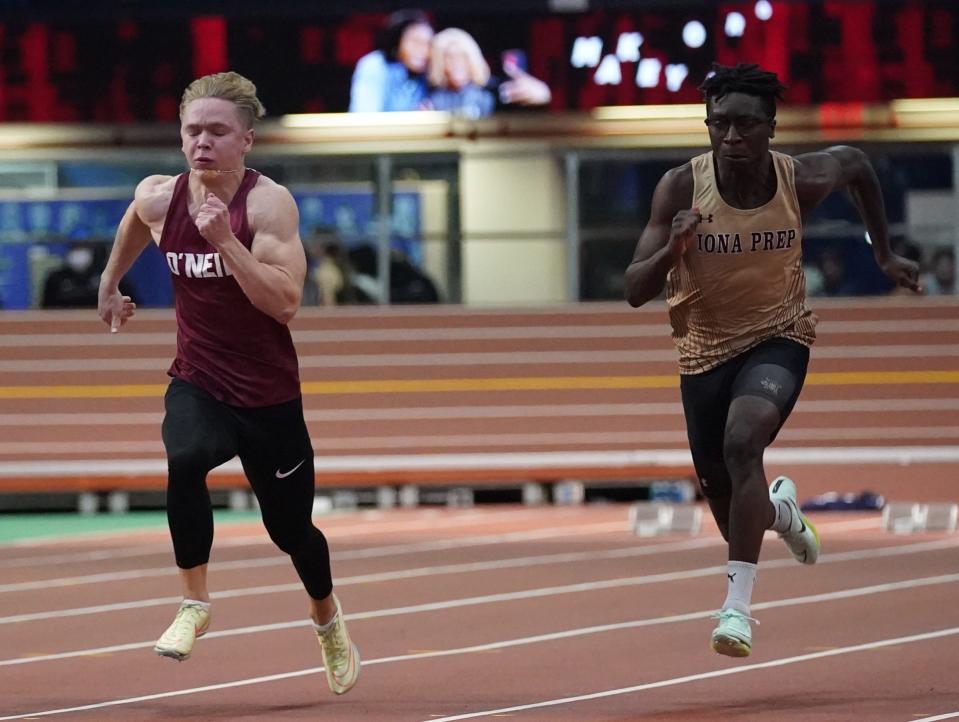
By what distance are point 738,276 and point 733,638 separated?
50.5 inches

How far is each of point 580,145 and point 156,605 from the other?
1025 cm

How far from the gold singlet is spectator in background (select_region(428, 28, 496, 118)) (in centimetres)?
1211

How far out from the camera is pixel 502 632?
859 centimetres

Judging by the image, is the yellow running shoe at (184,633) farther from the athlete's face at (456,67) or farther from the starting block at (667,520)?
the athlete's face at (456,67)

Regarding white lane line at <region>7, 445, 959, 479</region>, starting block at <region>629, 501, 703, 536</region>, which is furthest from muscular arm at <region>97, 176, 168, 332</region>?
white lane line at <region>7, 445, 959, 479</region>

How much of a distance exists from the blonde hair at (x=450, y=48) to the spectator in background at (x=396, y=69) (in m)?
0.07

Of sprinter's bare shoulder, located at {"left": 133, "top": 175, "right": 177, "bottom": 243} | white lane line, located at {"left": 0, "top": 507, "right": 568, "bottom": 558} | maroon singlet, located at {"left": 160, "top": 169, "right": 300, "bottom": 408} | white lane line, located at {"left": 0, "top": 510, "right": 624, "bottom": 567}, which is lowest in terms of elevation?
white lane line, located at {"left": 0, "top": 507, "right": 568, "bottom": 558}

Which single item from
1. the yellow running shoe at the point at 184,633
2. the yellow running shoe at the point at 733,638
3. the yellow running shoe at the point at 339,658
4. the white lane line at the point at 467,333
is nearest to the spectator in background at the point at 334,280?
the white lane line at the point at 467,333

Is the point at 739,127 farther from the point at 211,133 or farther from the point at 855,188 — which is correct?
the point at 211,133

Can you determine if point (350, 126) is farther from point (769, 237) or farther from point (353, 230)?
point (769, 237)

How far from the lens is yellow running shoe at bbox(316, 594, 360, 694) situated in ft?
20.9

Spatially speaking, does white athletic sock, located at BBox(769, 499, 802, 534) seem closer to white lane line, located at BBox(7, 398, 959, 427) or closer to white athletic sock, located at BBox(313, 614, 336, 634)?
white athletic sock, located at BBox(313, 614, 336, 634)

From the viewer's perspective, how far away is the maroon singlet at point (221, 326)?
6047 millimetres

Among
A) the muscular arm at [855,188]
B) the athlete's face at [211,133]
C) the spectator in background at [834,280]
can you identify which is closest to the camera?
the athlete's face at [211,133]
